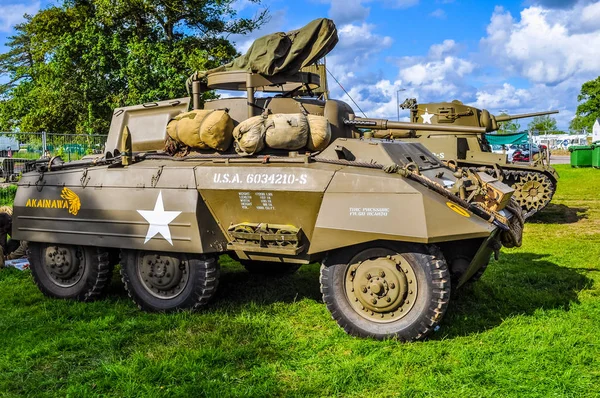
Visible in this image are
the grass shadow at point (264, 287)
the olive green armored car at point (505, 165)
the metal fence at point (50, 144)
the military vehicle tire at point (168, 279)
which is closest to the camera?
the military vehicle tire at point (168, 279)

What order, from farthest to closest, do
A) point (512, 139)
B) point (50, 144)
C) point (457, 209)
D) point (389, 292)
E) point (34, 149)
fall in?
point (512, 139)
point (34, 149)
point (50, 144)
point (389, 292)
point (457, 209)

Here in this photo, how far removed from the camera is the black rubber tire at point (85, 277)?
7.08 meters

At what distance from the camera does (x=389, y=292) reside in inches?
218

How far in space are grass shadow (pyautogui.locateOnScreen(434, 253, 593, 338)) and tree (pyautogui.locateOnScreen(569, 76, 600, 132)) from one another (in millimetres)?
65030

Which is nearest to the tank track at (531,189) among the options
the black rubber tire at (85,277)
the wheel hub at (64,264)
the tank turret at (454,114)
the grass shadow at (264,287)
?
the tank turret at (454,114)

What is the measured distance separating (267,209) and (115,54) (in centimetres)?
1794

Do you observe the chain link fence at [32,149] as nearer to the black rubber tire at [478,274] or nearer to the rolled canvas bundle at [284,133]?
the rolled canvas bundle at [284,133]

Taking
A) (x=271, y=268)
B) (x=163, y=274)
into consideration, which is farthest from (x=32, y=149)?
(x=163, y=274)

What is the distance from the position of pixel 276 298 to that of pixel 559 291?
344 cm

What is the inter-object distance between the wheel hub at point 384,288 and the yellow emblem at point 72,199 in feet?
10.9

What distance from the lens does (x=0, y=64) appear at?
43062mm

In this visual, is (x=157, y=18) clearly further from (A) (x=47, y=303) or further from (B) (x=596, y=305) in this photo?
(B) (x=596, y=305)

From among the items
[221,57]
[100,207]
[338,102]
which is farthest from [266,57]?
[221,57]

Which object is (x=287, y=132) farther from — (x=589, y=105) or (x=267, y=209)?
(x=589, y=105)
